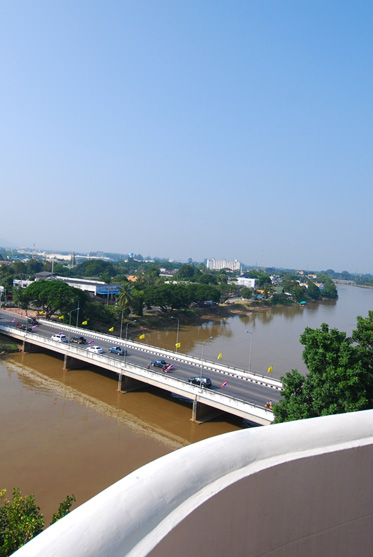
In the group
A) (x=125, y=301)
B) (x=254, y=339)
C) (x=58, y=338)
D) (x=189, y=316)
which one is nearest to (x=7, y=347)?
(x=58, y=338)

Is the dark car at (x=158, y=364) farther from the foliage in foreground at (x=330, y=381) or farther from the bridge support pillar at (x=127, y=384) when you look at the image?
the foliage in foreground at (x=330, y=381)

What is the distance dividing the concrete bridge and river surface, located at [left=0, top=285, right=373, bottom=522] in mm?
1155

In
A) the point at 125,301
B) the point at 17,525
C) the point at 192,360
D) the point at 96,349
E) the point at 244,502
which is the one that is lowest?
the point at 192,360

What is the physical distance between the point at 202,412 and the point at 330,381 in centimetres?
1144

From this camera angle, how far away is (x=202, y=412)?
84.1 feet

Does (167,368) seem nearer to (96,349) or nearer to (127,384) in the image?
(127,384)

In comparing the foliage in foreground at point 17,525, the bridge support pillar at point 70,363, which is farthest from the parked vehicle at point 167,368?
the foliage in foreground at point 17,525

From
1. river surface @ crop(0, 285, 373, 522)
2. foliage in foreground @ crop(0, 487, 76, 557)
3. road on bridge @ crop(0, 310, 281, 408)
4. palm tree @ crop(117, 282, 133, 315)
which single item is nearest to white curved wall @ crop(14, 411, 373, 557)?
foliage in foreground @ crop(0, 487, 76, 557)

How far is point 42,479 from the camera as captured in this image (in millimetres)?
17219

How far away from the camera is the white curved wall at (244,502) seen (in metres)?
3.46

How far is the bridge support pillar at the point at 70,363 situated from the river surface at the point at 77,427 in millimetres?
718

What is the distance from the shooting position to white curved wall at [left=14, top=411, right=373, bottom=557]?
3455mm

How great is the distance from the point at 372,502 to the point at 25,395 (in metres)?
26.5

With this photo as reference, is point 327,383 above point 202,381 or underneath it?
above
